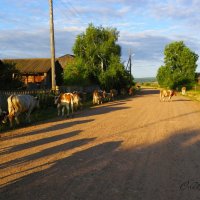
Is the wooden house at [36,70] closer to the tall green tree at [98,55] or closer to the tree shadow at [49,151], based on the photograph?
the tall green tree at [98,55]

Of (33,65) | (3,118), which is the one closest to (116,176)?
(3,118)

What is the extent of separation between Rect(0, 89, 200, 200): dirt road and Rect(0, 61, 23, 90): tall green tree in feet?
42.4

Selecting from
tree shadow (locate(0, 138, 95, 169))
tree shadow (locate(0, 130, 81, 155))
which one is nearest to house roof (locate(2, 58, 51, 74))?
tree shadow (locate(0, 130, 81, 155))

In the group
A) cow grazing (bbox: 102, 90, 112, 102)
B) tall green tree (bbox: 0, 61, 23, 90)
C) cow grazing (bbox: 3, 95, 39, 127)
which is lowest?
cow grazing (bbox: 102, 90, 112, 102)

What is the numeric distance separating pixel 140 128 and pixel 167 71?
7848 centimetres

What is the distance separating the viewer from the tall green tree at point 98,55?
160ft

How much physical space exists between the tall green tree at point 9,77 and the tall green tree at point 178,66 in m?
64.9

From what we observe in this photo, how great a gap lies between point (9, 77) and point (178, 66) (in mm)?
70440

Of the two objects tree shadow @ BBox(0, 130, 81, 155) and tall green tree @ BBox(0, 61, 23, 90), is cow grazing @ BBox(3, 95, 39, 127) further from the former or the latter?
tall green tree @ BBox(0, 61, 23, 90)

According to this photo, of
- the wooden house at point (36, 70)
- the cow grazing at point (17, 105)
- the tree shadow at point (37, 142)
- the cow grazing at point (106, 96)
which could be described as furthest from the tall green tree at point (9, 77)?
the wooden house at point (36, 70)

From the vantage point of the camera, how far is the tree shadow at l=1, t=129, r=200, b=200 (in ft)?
21.6

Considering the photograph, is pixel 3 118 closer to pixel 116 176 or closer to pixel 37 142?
pixel 37 142

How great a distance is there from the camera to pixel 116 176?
7.75 meters

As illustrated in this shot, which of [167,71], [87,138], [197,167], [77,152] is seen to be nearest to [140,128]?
[87,138]
